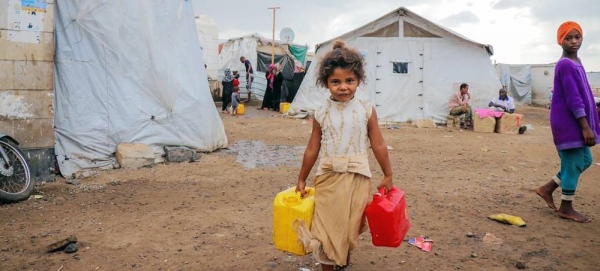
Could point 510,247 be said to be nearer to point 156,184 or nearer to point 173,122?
point 156,184

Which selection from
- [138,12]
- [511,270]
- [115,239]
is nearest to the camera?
[511,270]

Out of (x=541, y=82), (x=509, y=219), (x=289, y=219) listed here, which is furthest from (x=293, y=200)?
(x=541, y=82)

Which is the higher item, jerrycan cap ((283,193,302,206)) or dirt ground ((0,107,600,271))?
jerrycan cap ((283,193,302,206))

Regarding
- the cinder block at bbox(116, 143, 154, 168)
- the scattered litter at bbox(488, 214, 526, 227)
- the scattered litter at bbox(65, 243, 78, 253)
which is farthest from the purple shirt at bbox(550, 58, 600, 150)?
the cinder block at bbox(116, 143, 154, 168)

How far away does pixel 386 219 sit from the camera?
2363mm

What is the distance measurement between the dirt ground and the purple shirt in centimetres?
73

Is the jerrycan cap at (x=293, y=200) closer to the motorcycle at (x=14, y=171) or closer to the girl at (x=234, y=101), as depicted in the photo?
the motorcycle at (x=14, y=171)

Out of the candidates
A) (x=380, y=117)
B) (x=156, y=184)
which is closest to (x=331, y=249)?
(x=156, y=184)

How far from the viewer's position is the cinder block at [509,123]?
431 inches

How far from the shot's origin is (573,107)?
3684 mm

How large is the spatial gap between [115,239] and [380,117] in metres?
10.4

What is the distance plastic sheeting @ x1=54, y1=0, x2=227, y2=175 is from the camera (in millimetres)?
5738

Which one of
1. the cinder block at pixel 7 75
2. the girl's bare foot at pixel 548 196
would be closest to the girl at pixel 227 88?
the cinder block at pixel 7 75

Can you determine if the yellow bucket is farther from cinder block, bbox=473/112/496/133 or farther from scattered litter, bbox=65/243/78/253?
scattered litter, bbox=65/243/78/253
